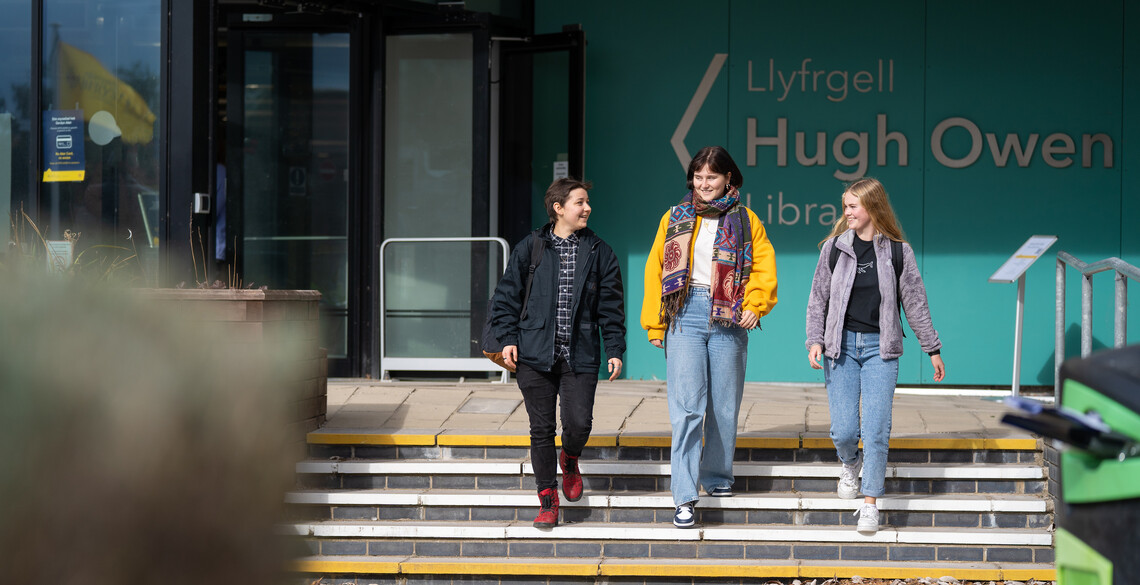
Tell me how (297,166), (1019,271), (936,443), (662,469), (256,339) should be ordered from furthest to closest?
(297,166) → (1019,271) → (936,443) → (662,469) → (256,339)

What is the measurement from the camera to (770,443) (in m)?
5.40

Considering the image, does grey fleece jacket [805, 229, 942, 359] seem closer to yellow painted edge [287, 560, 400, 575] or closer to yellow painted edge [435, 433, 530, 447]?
yellow painted edge [435, 433, 530, 447]

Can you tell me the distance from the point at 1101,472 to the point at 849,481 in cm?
332

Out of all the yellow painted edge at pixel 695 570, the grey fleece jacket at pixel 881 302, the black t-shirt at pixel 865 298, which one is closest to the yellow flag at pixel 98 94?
the yellow painted edge at pixel 695 570

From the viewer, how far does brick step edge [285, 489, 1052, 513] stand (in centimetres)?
507

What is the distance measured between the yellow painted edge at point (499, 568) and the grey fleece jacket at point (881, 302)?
4.88 ft

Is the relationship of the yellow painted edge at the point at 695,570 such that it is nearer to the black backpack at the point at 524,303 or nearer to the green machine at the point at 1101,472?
the black backpack at the point at 524,303

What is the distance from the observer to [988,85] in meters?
8.16

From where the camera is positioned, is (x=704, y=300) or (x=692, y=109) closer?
(x=704, y=300)

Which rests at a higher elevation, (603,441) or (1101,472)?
(1101,472)

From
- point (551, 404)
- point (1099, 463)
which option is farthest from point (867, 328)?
point (1099, 463)

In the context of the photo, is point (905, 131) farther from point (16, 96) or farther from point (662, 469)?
point (16, 96)

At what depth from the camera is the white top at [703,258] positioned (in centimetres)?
473

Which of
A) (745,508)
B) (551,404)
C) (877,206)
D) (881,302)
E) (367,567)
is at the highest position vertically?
(877,206)
